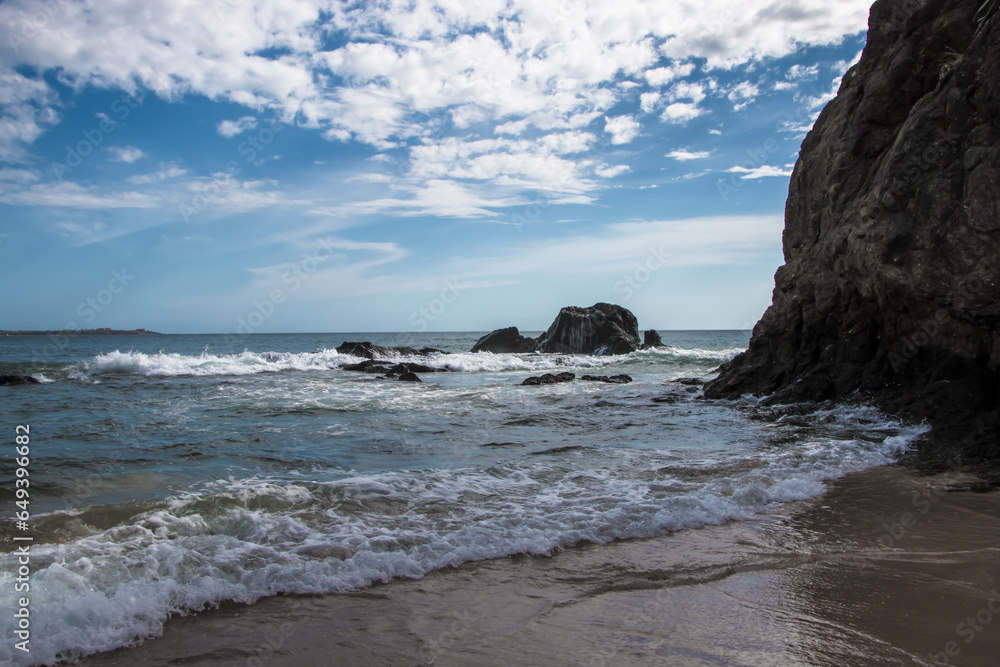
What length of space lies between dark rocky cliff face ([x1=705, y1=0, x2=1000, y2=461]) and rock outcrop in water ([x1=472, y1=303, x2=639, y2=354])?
2425 centimetres

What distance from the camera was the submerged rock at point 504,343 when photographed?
41000 mm

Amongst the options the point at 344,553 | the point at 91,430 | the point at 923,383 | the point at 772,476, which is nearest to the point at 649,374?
the point at 923,383

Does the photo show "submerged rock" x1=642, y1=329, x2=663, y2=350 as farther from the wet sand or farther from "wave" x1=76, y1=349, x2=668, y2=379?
the wet sand

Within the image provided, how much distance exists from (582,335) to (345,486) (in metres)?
34.2

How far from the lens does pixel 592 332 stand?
39.3 m

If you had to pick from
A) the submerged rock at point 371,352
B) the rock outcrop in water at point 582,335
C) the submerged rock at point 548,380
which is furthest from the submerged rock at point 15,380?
the rock outcrop in water at point 582,335

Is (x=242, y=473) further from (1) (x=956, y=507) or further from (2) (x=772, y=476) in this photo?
(1) (x=956, y=507)

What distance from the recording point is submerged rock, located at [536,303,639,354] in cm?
3853

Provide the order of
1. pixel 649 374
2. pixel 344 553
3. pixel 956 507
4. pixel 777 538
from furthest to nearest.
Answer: pixel 649 374 → pixel 956 507 → pixel 777 538 → pixel 344 553

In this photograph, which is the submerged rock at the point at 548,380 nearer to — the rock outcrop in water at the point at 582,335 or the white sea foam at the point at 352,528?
the white sea foam at the point at 352,528

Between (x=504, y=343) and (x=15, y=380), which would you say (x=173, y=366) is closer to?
(x=15, y=380)

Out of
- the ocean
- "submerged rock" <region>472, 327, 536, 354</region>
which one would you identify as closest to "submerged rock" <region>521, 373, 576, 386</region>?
the ocean

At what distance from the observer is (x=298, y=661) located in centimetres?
306

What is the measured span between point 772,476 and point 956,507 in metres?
1.68
